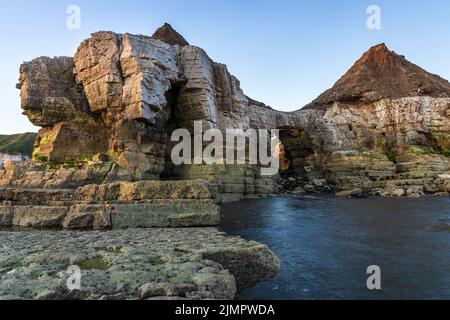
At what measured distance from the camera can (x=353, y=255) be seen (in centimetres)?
1041

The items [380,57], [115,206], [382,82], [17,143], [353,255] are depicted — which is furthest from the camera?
[17,143]

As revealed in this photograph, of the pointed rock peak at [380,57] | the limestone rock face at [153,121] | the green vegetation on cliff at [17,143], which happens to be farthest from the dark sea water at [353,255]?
the green vegetation on cliff at [17,143]

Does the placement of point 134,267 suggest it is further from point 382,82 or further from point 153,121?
point 382,82

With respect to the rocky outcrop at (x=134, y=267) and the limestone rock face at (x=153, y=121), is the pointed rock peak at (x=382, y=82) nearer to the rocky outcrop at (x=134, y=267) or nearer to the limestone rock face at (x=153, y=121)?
the limestone rock face at (x=153, y=121)

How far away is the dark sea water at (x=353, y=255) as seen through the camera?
24.0 feet

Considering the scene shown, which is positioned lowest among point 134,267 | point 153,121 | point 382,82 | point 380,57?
point 134,267

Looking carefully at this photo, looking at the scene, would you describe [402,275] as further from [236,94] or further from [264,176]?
[236,94]

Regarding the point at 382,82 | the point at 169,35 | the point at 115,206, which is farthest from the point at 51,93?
the point at 382,82

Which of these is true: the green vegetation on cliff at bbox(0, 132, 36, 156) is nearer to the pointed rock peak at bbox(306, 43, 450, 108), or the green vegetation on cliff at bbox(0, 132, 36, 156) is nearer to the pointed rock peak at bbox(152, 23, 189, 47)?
the pointed rock peak at bbox(152, 23, 189, 47)

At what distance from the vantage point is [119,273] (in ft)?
19.6

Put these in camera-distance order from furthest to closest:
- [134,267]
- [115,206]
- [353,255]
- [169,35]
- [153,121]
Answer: [169,35]
[153,121]
[115,206]
[353,255]
[134,267]

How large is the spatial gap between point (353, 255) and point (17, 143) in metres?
95.6

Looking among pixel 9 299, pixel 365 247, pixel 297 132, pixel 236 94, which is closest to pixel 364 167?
pixel 297 132
